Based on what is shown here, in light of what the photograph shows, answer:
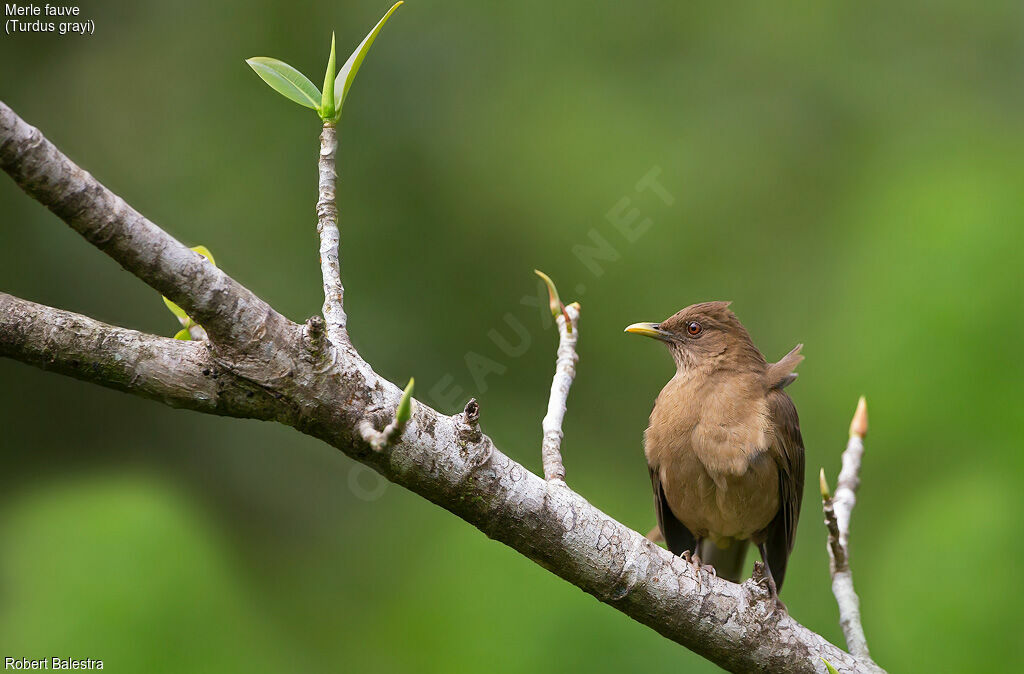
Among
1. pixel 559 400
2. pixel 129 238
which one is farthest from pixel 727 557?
pixel 129 238

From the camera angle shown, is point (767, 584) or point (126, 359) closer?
point (126, 359)

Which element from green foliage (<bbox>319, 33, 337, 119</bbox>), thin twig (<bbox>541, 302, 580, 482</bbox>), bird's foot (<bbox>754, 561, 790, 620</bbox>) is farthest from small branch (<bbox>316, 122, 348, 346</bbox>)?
bird's foot (<bbox>754, 561, 790, 620</bbox>)

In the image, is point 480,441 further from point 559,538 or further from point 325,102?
point 325,102

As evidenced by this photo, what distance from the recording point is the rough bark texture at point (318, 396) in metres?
1.88

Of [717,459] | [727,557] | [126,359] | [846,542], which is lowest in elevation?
[126,359]

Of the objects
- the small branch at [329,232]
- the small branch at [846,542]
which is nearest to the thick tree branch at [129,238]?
the small branch at [329,232]

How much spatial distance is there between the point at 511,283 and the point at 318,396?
430 cm

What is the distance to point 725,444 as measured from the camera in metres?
3.62

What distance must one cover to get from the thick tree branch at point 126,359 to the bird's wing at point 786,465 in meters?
2.16

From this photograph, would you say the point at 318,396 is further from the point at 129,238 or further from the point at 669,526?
the point at 669,526

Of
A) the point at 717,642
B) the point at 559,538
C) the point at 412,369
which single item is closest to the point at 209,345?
the point at 559,538

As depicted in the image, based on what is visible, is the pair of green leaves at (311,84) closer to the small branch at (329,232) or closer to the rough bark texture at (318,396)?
the small branch at (329,232)

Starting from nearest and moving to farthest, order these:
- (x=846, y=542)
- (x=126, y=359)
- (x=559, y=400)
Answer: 1. (x=126, y=359)
2. (x=559, y=400)
3. (x=846, y=542)

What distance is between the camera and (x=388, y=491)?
5.93m
